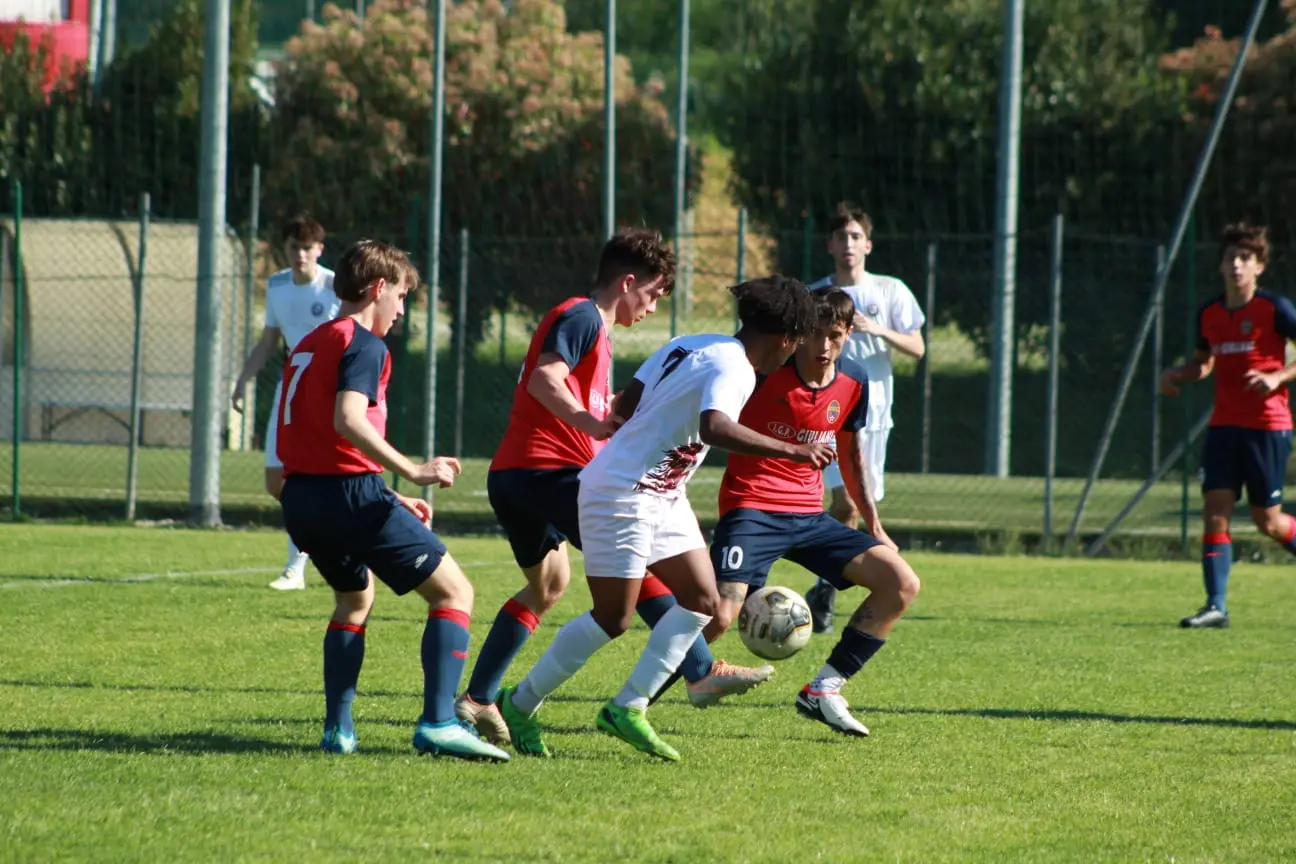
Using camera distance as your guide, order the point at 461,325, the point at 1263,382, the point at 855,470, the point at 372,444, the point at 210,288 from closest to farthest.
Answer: the point at 372,444, the point at 855,470, the point at 1263,382, the point at 210,288, the point at 461,325

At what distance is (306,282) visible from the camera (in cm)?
995

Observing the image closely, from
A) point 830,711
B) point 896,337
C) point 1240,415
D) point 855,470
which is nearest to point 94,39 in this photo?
point 896,337

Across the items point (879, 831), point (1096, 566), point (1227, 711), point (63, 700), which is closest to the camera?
point (879, 831)

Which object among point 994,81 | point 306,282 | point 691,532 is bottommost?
point 691,532

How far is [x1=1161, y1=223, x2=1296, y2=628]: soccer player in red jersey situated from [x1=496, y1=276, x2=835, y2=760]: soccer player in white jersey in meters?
4.64

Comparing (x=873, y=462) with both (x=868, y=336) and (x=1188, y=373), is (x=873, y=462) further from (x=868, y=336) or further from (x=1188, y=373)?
(x=1188, y=373)

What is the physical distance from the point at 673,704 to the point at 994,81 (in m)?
21.1

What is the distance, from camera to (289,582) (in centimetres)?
1055

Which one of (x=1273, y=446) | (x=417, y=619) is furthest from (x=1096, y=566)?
(x=417, y=619)

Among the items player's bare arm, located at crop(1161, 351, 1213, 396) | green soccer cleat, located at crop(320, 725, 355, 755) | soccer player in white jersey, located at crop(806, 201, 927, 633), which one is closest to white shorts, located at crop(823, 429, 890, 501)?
soccer player in white jersey, located at crop(806, 201, 927, 633)

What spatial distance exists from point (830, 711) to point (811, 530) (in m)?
0.72

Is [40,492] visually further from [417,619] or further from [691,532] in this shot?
[691,532]

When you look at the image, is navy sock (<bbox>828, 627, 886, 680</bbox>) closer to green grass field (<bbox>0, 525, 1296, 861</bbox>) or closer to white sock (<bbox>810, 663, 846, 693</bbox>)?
white sock (<bbox>810, 663, 846, 693</bbox>)

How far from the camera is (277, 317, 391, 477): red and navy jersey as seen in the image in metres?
5.62
